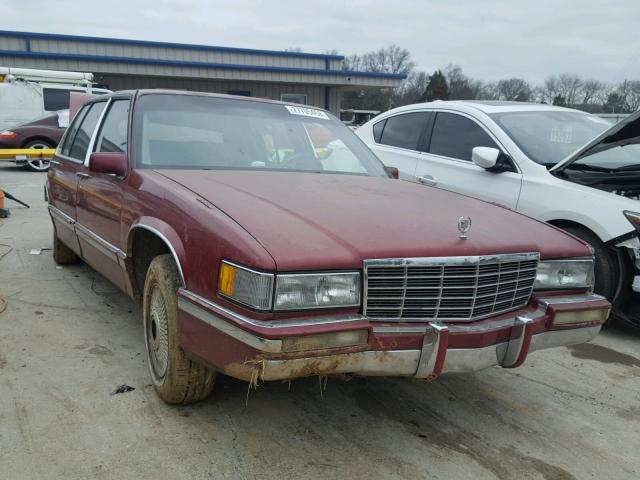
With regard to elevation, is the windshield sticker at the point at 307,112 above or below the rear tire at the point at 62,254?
above

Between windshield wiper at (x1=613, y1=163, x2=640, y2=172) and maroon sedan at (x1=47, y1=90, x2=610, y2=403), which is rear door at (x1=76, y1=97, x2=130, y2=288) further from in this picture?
windshield wiper at (x1=613, y1=163, x2=640, y2=172)

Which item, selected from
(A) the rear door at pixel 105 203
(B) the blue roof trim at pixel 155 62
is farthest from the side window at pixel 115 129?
(B) the blue roof trim at pixel 155 62

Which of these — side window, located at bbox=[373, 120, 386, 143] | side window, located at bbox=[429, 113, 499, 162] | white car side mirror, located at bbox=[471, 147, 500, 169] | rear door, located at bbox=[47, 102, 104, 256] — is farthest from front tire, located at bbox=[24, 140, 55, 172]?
white car side mirror, located at bbox=[471, 147, 500, 169]

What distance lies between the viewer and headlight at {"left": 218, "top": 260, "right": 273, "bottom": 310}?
2029 millimetres

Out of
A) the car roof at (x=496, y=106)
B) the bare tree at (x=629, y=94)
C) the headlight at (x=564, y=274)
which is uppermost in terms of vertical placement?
the bare tree at (x=629, y=94)

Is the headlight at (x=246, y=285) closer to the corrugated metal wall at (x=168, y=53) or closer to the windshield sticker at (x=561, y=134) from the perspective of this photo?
the windshield sticker at (x=561, y=134)

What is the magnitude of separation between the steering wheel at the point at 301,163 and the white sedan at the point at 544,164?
5.41 ft

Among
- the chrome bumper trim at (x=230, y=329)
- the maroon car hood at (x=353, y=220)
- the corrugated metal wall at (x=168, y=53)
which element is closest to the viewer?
the chrome bumper trim at (x=230, y=329)

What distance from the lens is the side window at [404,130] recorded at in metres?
5.81

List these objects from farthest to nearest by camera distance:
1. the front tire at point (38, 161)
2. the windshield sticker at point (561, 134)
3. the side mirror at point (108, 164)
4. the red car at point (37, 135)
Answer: the front tire at point (38, 161) < the red car at point (37, 135) < the windshield sticker at point (561, 134) < the side mirror at point (108, 164)

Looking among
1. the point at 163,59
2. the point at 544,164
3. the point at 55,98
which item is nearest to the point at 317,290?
the point at 544,164

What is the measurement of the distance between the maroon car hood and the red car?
11571 mm

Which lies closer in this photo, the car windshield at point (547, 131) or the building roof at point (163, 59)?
the car windshield at point (547, 131)

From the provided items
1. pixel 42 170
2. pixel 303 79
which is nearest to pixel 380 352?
pixel 42 170
